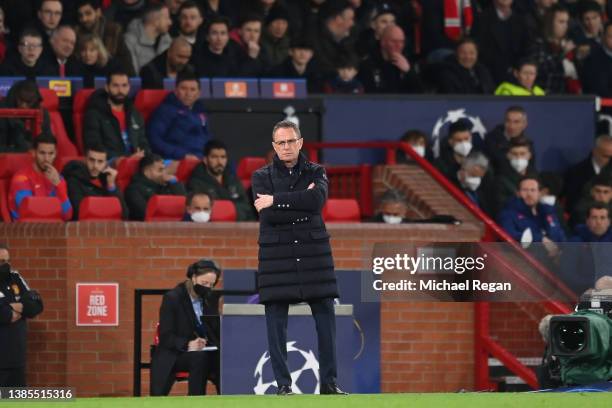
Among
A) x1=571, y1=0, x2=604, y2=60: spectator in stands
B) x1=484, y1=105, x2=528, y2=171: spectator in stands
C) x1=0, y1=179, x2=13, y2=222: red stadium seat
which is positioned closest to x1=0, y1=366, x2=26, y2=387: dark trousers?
x1=0, y1=179, x2=13, y2=222: red stadium seat

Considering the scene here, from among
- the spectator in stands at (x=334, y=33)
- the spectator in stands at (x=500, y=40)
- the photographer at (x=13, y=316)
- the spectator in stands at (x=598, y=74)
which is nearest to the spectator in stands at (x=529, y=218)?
the spectator in stands at (x=334, y=33)

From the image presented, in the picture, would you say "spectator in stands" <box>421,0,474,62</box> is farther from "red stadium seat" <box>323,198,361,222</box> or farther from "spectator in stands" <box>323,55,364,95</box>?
"red stadium seat" <box>323,198,361,222</box>

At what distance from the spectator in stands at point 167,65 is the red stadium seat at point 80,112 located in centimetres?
90

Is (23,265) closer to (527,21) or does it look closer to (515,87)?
(515,87)

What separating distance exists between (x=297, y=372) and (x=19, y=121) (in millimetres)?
4400

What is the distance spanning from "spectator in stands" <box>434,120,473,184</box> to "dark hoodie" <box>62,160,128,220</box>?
3572 millimetres

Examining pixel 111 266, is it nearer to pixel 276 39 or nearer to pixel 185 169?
pixel 185 169

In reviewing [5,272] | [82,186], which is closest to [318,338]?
[5,272]

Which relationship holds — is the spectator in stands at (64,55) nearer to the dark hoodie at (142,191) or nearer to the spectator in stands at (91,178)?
the spectator in stands at (91,178)

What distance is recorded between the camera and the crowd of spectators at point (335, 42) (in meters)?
18.1

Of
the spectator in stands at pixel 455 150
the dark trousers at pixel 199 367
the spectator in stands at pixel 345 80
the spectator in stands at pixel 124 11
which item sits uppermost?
the spectator in stands at pixel 124 11

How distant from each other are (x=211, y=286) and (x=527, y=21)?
7.77 metres

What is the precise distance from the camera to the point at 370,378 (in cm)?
1633

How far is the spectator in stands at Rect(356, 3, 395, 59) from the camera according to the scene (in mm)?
19953
